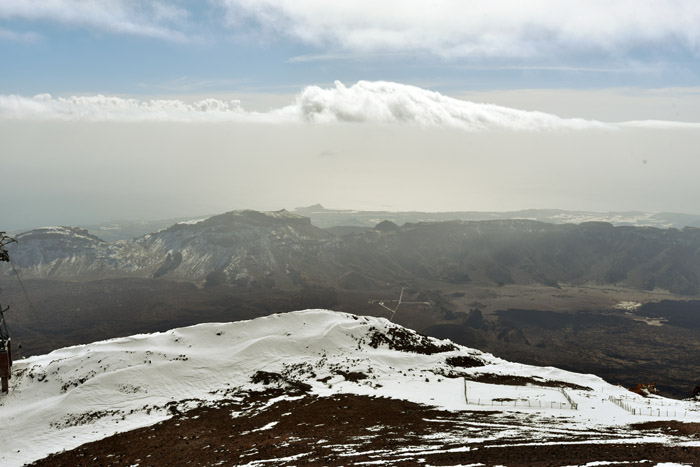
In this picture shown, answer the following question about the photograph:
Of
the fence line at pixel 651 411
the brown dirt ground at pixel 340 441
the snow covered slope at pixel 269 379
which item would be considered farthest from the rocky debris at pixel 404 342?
the fence line at pixel 651 411

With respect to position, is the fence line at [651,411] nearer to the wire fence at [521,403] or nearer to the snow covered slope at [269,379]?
the snow covered slope at [269,379]

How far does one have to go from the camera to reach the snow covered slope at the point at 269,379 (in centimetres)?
4031

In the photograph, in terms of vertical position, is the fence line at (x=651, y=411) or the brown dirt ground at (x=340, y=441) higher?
the brown dirt ground at (x=340, y=441)

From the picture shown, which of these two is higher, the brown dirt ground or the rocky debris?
the brown dirt ground

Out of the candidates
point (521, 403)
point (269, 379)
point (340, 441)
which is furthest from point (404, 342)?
point (340, 441)

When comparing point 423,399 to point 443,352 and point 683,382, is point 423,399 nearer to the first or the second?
point 443,352

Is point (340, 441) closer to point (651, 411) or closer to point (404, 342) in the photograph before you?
point (651, 411)

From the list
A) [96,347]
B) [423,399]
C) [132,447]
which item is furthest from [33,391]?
[423,399]

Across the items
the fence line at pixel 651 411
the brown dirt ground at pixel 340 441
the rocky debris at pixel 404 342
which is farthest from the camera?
the rocky debris at pixel 404 342

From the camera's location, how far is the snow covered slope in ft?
132

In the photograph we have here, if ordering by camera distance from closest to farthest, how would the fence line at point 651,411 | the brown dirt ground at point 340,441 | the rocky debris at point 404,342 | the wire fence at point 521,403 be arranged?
the brown dirt ground at point 340,441 → the fence line at point 651,411 → the wire fence at point 521,403 → the rocky debris at point 404,342

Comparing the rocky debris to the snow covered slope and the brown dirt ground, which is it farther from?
the brown dirt ground

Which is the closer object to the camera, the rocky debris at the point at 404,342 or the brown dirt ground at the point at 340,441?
the brown dirt ground at the point at 340,441

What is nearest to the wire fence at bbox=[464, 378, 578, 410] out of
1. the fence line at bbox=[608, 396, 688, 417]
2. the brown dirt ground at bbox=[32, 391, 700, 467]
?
the fence line at bbox=[608, 396, 688, 417]
